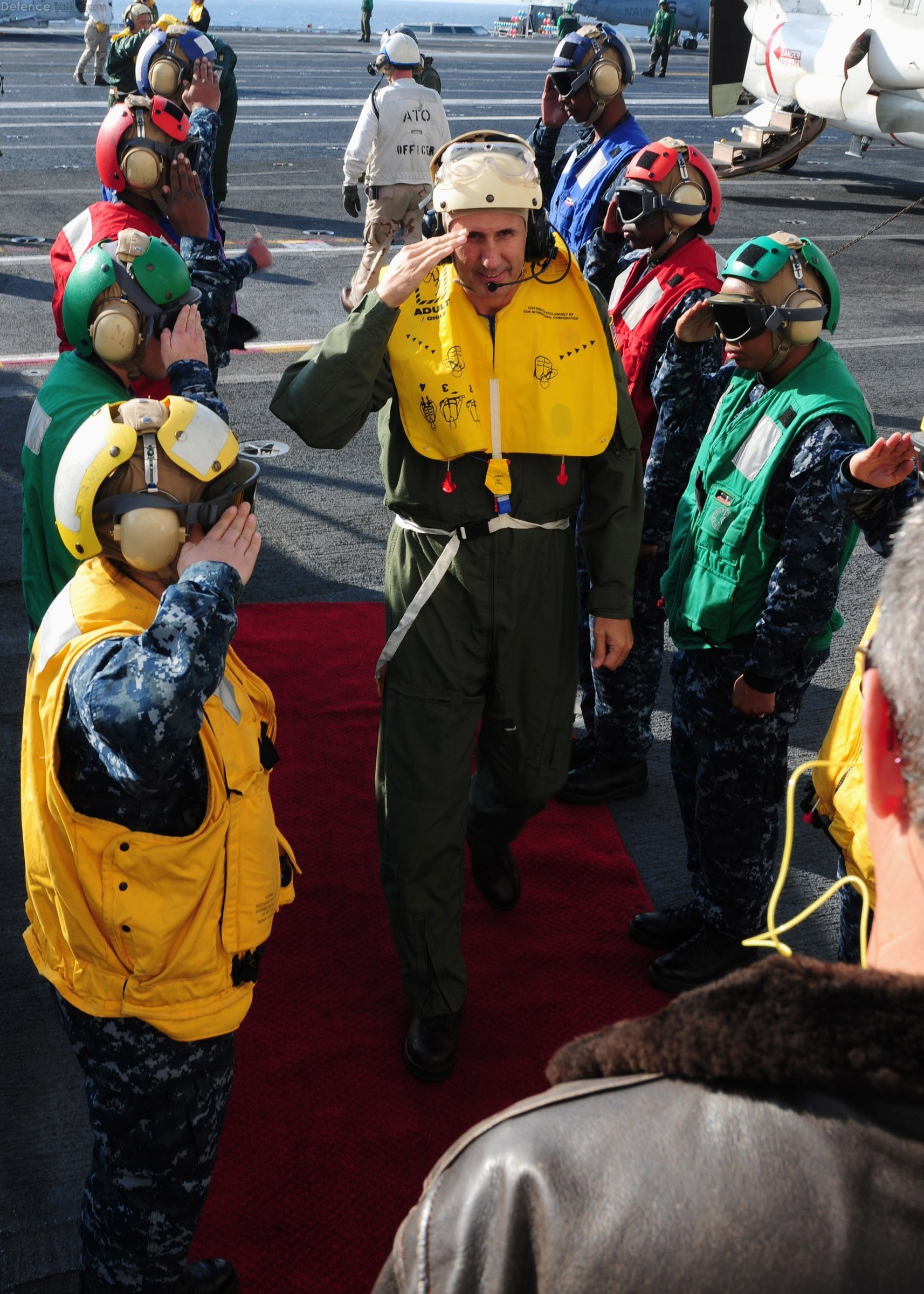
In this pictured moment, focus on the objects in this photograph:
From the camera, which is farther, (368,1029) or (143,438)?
(368,1029)

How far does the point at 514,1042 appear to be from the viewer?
3.59m

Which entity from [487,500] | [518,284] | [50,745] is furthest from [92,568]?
[518,284]

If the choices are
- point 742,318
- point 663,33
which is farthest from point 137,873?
point 663,33

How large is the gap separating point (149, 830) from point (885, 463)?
6.71 ft

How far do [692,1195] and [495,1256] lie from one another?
20cm

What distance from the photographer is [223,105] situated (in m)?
13.4

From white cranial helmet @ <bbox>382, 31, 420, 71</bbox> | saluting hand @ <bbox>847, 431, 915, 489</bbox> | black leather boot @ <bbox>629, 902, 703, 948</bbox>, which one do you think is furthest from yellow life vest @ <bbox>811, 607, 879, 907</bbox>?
white cranial helmet @ <bbox>382, 31, 420, 71</bbox>

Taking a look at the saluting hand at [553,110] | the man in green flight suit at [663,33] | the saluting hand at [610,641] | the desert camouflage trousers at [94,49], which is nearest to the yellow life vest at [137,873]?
the saluting hand at [610,641]

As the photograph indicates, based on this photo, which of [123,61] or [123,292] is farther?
[123,61]

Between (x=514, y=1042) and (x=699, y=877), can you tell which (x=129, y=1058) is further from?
(x=699, y=877)

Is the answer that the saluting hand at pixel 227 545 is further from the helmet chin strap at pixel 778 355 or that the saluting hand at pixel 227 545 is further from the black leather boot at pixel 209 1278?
the helmet chin strap at pixel 778 355

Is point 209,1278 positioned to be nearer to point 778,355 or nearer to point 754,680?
point 754,680

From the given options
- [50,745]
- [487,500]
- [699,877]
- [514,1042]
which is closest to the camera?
[50,745]

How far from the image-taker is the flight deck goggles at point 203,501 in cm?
229
